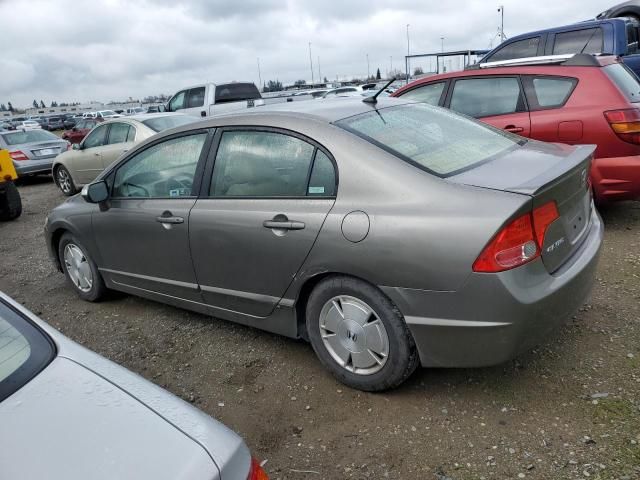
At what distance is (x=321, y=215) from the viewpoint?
2.74 meters

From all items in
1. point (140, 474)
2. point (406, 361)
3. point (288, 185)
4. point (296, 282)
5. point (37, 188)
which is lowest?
point (37, 188)

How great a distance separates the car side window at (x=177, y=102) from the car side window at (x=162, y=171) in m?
10.7

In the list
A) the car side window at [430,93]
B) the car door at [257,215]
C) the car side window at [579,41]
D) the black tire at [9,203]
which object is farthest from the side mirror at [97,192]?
the car side window at [579,41]

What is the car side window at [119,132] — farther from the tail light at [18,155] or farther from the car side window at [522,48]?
the car side window at [522,48]

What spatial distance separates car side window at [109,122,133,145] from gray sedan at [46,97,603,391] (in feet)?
19.6

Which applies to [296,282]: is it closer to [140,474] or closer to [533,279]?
[533,279]

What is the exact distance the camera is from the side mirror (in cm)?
385

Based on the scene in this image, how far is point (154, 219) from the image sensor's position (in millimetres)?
3590

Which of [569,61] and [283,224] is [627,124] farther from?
[283,224]

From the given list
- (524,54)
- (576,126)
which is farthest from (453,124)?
(524,54)

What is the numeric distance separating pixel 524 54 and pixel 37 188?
36.1 feet

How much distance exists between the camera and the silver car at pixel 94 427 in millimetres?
1324

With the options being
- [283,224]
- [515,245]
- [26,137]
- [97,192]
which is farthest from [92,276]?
[26,137]

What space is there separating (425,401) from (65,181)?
9.99 metres
